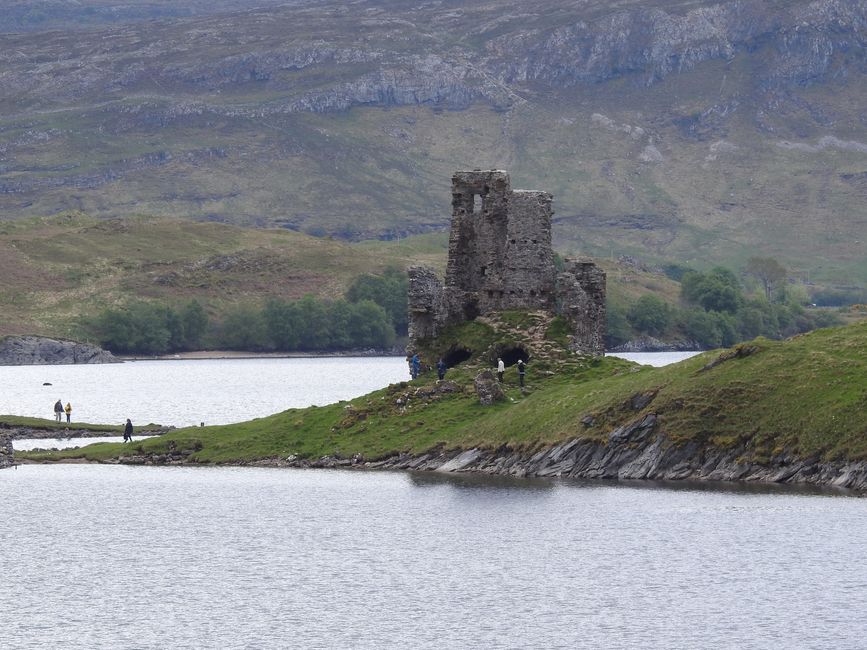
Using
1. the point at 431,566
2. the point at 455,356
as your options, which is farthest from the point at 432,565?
the point at 455,356

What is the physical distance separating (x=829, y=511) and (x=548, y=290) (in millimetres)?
35423

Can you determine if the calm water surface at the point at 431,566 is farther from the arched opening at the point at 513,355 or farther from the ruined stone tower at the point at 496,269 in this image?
the ruined stone tower at the point at 496,269

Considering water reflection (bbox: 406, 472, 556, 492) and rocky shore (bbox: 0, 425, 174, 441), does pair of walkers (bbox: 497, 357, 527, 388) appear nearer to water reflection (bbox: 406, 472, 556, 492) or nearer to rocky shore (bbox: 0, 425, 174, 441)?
water reflection (bbox: 406, 472, 556, 492)

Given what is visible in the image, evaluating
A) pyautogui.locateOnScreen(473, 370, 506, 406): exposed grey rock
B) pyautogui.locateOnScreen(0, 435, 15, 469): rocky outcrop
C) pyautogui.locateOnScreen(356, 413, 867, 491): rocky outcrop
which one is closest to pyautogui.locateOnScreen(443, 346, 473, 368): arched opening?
pyautogui.locateOnScreen(473, 370, 506, 406): exposed grey rock

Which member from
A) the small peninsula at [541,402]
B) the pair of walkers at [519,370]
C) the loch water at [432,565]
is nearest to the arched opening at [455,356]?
the small peninsula at [541,402]

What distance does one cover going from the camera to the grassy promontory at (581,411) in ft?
253

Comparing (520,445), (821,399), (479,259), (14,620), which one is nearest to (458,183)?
(479,259)

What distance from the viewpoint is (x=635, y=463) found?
81.2 meters

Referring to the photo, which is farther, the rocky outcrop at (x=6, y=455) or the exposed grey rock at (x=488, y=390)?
the rocky outcrop at (x=6, y=455)

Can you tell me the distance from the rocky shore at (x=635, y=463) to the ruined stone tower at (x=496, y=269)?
14.1m

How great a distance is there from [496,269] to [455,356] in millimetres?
5440

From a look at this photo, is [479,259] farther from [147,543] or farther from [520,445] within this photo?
[147,543]

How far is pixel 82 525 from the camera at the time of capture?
253 feet

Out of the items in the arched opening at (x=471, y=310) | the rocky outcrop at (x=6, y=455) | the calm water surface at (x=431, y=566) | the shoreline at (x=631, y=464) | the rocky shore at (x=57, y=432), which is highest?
the arched opening at (x=471, y=310)
